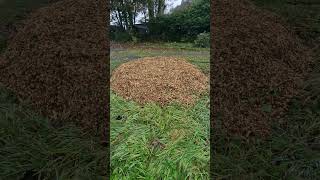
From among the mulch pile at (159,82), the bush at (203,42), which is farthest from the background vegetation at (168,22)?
the mulch pile at (159,82)

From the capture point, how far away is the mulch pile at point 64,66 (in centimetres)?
433

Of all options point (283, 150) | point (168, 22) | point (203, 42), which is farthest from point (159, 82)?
point (168, 22)

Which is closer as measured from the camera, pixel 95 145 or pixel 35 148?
pixel 35 148

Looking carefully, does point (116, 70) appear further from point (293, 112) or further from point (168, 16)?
point (168, 16)

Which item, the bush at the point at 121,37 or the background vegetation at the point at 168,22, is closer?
the background vegetation at the point at 168,22

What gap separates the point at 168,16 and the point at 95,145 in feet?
27.7

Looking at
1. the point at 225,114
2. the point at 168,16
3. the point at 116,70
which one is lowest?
the point at 225,114

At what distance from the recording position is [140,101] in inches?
178

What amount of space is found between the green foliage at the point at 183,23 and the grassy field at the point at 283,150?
22.1 ft

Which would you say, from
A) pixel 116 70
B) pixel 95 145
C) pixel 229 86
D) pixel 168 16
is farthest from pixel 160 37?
pixel 95 145

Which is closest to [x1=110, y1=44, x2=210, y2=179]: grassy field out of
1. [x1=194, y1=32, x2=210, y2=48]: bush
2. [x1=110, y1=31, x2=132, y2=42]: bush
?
[x1=194, y1=32, x2=210, y2=48]: bush

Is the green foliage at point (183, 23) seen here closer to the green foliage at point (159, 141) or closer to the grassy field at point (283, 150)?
the grassy field at point (283, 150)

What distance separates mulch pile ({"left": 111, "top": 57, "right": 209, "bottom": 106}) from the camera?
458 cm

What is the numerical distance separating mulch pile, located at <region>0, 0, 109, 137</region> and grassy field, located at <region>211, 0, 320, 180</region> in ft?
4.10
